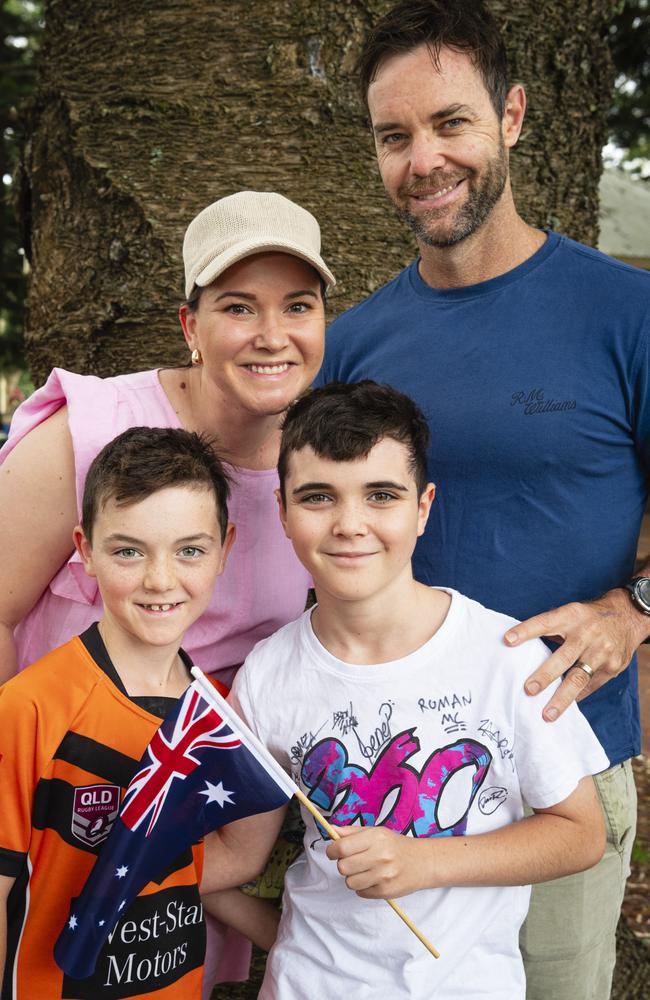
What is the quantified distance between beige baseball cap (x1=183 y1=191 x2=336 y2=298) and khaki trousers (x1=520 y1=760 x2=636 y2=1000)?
1.58 metres

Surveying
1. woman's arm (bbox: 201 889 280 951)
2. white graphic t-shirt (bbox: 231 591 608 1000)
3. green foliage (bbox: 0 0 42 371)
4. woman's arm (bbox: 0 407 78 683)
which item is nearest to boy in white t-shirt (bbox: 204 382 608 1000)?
white graphic t-shirt (bbox: 231 591 608 1000)

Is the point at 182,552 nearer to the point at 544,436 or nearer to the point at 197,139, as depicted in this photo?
the point at 544,436

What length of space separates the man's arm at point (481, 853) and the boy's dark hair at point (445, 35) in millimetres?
1838

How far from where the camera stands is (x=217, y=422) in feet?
8.15

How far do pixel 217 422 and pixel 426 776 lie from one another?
104 cm

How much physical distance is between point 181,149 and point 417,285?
114cm

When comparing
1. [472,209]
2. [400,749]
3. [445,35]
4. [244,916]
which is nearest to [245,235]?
Result: [472,209]

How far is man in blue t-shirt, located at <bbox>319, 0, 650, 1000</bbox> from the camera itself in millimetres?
2387

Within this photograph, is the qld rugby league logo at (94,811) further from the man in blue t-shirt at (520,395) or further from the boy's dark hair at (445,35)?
the boy's dark hair at (445,35)

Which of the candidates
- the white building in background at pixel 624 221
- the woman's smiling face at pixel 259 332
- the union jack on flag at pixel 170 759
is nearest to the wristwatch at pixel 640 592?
the woman's smiling face at pixel 259 332

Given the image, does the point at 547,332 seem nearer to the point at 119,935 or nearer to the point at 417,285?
the point at 417,285

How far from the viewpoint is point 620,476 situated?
96.7 inches

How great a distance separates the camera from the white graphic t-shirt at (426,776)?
80.0 inches

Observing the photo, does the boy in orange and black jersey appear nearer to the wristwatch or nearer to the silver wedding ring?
the silver wedding ring
